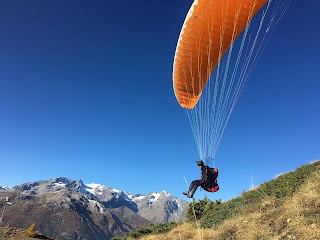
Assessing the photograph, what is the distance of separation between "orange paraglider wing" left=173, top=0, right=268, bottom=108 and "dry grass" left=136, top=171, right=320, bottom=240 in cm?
615

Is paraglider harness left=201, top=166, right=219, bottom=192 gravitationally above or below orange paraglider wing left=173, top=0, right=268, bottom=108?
below

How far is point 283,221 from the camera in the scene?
1011cm

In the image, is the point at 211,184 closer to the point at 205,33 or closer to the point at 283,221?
the point at 283,221

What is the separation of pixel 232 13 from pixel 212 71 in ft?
13.0

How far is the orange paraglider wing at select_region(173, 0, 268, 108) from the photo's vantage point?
1180 cm

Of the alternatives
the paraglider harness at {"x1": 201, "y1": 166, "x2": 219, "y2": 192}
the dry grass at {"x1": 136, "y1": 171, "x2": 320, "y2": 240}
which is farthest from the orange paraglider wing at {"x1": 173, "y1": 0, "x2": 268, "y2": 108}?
the dry grass at {"x1": 136, "y1": 171, "x2": 320, "y2": 240}

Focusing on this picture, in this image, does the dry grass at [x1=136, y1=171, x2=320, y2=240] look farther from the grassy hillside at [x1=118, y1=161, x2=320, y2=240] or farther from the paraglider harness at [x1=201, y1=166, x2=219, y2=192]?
A: the paraglider harness at [x1=201, y1=166, x2=219, y2=192]

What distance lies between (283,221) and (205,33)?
25.8 ft

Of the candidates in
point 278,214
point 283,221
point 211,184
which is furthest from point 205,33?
point 283,221

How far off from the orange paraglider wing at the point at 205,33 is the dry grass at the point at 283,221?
6152mm

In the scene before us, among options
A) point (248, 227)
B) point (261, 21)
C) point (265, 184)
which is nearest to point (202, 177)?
point (248, 227)

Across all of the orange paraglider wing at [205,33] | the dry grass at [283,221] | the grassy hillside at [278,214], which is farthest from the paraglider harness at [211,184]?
the orange paraglider wing at [205,33]

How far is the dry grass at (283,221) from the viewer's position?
8.52 m

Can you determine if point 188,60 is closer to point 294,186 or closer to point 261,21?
point 261,21
